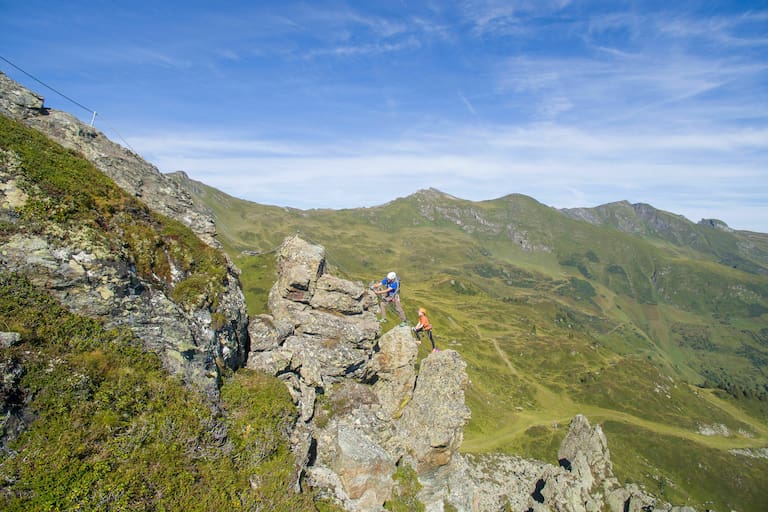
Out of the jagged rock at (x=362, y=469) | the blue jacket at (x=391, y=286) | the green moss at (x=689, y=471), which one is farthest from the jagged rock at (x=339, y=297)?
the green moss at (x=689, y=471)

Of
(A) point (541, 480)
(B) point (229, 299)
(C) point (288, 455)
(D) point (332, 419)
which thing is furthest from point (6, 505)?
(A) point (541, 480)

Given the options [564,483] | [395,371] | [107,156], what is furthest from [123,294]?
[564,483]

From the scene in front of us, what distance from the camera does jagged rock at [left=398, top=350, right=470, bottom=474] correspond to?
32375 millimetres

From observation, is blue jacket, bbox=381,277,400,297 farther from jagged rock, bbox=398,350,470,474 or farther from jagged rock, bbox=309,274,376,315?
jagged rock, bbox=398,350,470,474

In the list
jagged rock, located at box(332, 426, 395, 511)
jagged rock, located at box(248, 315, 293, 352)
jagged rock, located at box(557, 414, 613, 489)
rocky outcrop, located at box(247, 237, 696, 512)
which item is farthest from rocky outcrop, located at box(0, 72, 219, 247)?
jagged rock, located at box(557, 414, 613, 489)

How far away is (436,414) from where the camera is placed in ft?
111

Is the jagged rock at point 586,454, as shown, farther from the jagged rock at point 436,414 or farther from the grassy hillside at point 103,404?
the grassy hillside at point 103,404

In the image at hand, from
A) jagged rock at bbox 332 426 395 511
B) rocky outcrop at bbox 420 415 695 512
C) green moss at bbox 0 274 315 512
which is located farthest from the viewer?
rocky outcrop at bbox 420 415 695 512

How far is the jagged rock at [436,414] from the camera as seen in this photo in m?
32.4

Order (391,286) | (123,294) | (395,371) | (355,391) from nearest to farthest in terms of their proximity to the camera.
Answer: (123,294), (355,391), (395,371), (391,286)

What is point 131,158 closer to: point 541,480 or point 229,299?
point 229,299

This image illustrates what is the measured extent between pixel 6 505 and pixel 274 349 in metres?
17.2

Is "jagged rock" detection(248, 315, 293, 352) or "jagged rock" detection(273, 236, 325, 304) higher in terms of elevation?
"jagged rock" detection(273, 236, 325, 304)

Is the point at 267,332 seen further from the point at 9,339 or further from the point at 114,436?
the point at 9,339
